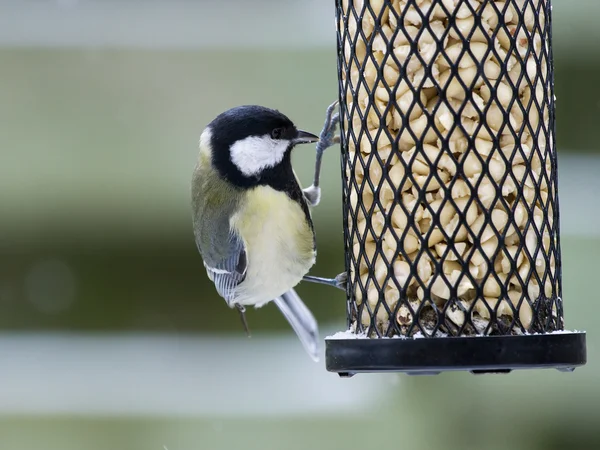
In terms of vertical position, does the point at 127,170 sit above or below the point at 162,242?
above

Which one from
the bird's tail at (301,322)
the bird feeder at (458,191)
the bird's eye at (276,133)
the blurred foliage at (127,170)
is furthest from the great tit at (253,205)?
the blurred foliage at (127,170)

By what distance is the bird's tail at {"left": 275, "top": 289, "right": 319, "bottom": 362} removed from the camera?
1762mm

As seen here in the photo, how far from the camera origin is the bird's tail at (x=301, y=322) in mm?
1762

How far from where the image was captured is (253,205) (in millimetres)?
1538

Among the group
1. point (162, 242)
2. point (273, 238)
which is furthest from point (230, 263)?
point (162, 242)

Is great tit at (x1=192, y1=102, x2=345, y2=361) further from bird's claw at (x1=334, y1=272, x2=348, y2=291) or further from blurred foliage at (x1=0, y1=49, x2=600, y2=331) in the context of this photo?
blurred foliage at (x1=0, y1=49, x2=600, y2=331)

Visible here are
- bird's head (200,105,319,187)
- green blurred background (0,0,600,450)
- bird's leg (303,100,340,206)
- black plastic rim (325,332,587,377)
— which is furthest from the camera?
green blurred background (0,0,600,450)

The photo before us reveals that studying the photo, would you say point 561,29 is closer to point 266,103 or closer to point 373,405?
point 266,103

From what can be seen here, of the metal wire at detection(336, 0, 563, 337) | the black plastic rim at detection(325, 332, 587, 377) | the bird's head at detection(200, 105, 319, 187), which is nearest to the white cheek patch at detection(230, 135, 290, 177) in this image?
the bird's head at detection(200, 105, 319, 187)

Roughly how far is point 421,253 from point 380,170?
0.14 metres

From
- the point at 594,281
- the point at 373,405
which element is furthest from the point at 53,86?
the point at 594,281

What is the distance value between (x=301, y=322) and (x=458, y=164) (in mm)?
765

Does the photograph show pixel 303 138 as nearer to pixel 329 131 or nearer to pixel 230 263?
pixel 329 131

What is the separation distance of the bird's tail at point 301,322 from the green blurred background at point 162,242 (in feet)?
1.85
